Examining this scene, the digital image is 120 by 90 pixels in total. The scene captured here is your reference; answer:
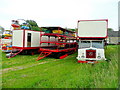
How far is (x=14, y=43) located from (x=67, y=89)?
1282 centimetres

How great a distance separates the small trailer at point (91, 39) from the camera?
8898 mm

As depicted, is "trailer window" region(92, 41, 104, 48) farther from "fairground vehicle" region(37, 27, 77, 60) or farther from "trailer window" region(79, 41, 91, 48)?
"fairground vehicle" region(37, 27, 77, 60)

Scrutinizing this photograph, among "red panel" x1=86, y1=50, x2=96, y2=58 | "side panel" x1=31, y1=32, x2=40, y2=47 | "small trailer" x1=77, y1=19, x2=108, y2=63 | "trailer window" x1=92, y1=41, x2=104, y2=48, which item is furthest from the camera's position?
"side panel" x1=31, y1=32, x2=40, y2=47

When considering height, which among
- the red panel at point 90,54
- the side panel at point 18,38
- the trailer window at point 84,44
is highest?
the side panel at point 18,38

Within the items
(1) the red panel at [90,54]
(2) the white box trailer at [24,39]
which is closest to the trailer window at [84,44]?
(1) the red panel at [90,54]

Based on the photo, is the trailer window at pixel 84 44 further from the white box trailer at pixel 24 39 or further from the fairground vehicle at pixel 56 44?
the white box trailer at pixel 24 39

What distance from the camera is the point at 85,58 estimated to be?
8.86m

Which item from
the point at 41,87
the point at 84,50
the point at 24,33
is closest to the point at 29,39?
the point at 24,33

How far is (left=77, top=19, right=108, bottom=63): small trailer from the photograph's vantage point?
29.2 feet

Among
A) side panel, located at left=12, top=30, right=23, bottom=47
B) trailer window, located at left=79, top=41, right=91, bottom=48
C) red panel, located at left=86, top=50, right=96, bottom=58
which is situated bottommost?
red panel, located at left=86, top=50, right=96, bottom=58

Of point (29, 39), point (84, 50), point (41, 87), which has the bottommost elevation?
point (41, 87)

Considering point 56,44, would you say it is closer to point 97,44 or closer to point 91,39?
point 91,39

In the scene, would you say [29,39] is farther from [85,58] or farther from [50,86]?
[50,86]

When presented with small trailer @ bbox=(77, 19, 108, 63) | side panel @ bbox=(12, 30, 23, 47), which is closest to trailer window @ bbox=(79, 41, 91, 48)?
small trailer @ bbox=(77, 19, 108, 63)
